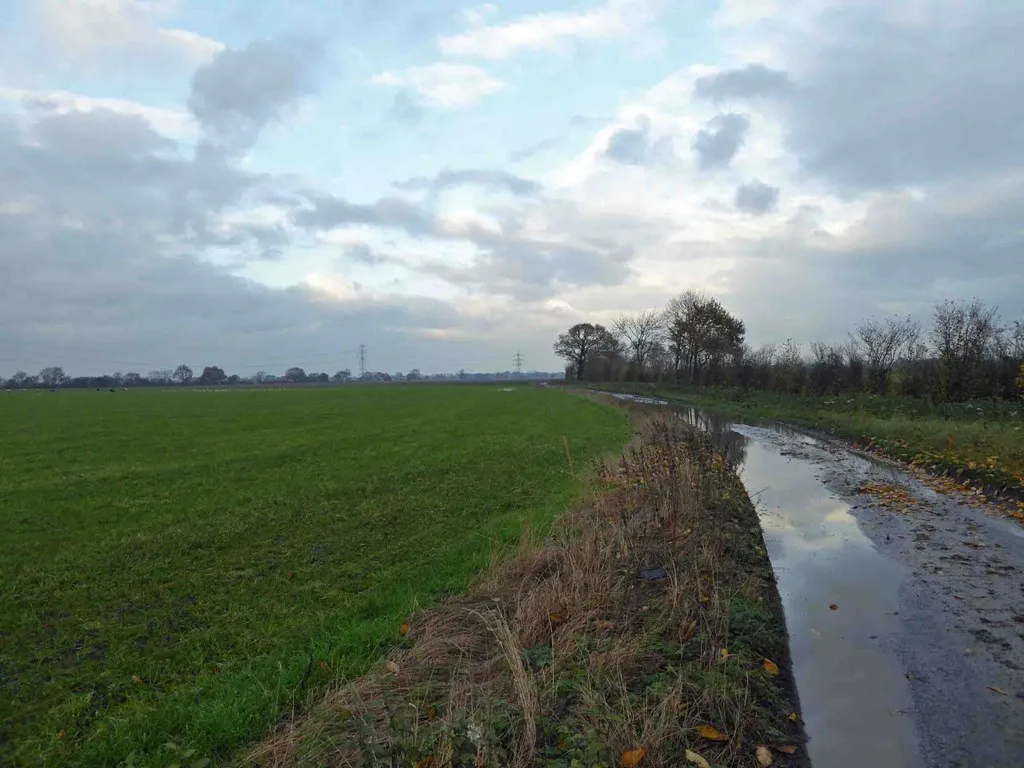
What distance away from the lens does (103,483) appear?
1623 cm

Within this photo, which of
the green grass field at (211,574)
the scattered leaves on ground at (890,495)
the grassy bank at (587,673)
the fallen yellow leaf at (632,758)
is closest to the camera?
the fallen yellow leaf at (632,758)

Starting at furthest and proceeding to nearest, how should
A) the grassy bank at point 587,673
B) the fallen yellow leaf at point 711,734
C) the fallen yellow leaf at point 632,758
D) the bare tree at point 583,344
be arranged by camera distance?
the bare tree at point 583,344 → the fallen yellow leaf at point 711,734 → the grassy bank at point 587,673 → the fallen yellow leaf at point 632,758

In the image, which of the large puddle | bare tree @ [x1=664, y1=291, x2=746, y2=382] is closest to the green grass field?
the large puddle

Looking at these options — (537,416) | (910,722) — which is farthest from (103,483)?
(537,416)

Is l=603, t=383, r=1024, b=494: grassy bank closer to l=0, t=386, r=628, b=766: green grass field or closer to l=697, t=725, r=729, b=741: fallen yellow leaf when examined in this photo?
l=0, t=386, r=628, b=766: green grass field

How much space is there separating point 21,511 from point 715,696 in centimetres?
1471

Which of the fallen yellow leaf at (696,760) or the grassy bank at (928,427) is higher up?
the grassy bank at (928,427)

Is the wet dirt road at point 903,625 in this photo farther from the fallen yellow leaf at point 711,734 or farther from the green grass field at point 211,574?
the green grass field at point 211,574

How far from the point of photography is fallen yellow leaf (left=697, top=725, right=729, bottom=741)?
13.6ft

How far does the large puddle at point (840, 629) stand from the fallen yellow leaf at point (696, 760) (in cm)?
127

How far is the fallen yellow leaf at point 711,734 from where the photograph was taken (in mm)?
4137

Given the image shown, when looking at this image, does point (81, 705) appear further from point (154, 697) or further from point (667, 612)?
point (667, 612)

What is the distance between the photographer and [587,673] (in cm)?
472

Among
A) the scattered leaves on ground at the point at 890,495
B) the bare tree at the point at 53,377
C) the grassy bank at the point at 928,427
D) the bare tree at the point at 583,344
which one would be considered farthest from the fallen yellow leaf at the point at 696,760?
the bare tree at the point at 53,377
